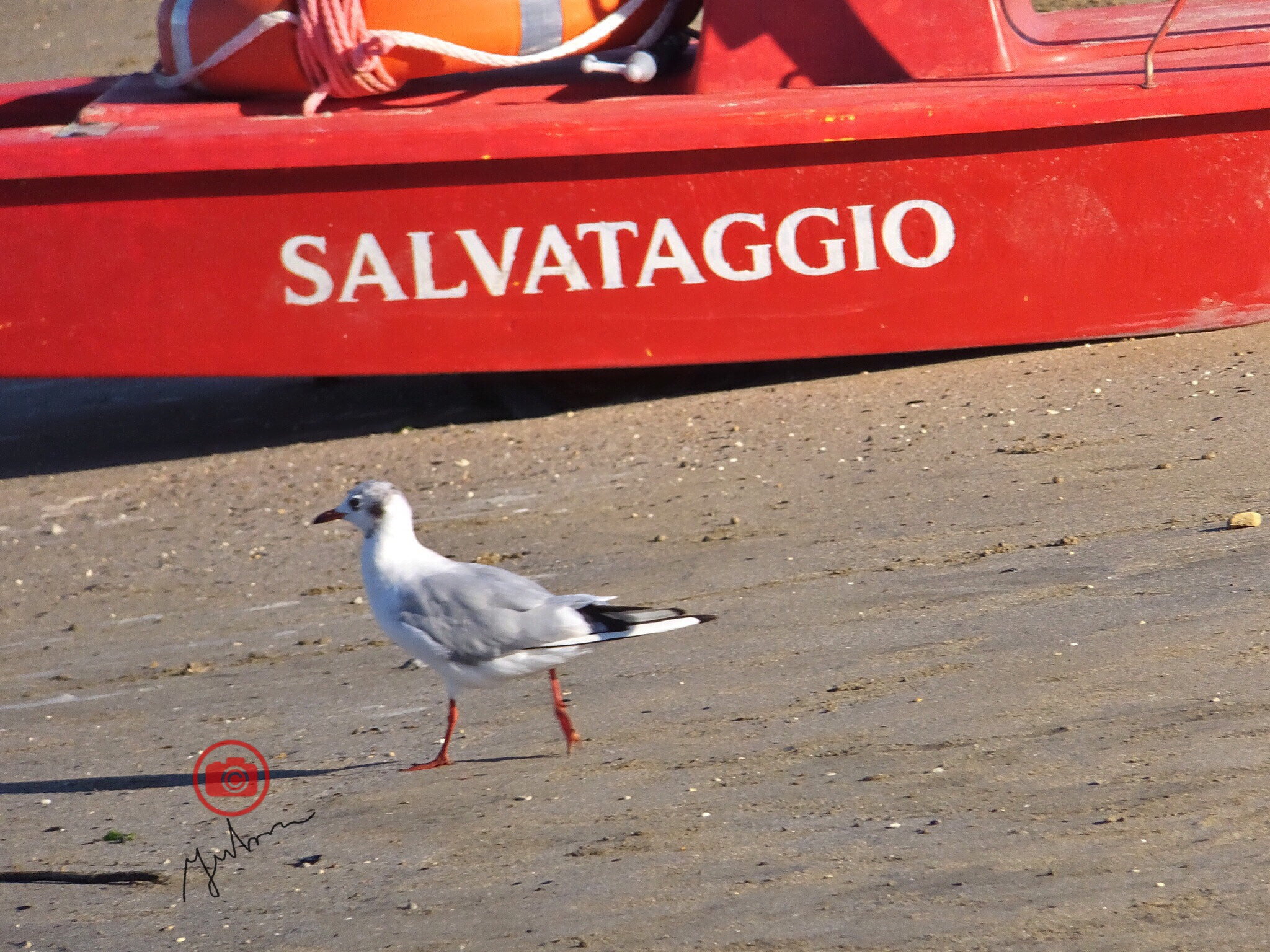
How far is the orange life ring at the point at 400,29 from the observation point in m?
5.56

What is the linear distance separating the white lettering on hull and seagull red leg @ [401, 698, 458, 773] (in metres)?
2.39

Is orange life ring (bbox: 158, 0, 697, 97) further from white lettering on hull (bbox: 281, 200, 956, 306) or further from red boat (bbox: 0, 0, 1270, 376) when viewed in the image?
white lettering on hull (bbox: 281, 200, 956, 306)

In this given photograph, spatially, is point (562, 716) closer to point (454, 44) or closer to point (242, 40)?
point (454, 44)

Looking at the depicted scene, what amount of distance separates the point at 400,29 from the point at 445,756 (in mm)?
3087

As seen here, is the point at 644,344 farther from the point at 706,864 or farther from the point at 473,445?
the point at 706,864

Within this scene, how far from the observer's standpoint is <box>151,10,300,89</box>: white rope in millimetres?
5578

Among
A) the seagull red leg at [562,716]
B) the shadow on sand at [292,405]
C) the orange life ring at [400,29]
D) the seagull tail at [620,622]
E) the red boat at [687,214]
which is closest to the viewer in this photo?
the seagull tail at [620,622]

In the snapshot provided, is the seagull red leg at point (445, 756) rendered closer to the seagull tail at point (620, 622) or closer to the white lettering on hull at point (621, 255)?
the seagull tail at point (620, 622)

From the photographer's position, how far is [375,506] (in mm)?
3496

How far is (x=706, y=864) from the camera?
2.76 metres

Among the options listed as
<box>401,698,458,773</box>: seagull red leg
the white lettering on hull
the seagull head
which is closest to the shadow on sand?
the white lettering on hull

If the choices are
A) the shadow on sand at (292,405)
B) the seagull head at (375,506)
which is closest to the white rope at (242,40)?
the shadow on sand at (292,405)

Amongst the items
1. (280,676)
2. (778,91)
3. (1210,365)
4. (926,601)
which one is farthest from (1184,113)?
(280,676)

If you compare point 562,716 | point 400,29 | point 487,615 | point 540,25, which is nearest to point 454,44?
point 400,29
